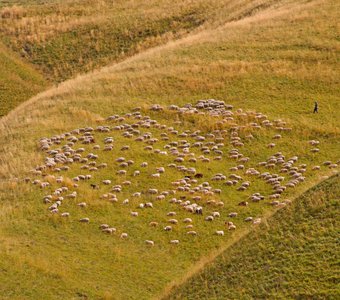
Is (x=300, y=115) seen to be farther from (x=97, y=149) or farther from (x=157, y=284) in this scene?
(x=157, y=284)

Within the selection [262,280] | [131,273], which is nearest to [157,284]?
[131,273]

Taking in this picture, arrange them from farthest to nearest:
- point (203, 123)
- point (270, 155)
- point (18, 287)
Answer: point (203, 123) < point (270, 155) < point (18, 287)

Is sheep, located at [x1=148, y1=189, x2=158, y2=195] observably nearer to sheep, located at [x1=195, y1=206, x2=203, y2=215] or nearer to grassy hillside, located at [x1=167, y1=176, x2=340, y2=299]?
sheep, located at [x1=195, y1=206, x2=203, y2=215]

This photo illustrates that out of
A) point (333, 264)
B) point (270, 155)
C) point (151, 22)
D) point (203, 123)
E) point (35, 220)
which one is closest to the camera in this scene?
point (333, 264)

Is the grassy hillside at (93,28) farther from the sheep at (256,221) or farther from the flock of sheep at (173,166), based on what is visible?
the sheep at (256,221)

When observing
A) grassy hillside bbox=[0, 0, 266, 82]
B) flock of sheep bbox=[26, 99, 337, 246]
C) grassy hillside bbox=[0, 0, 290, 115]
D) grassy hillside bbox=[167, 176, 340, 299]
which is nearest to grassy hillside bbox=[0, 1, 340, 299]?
flock of sheep bbox=[26, 99, 337, 246]

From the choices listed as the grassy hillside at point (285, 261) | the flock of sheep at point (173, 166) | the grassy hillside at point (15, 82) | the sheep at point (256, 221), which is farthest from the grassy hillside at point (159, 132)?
the grassy hillside at point (15, 82)
